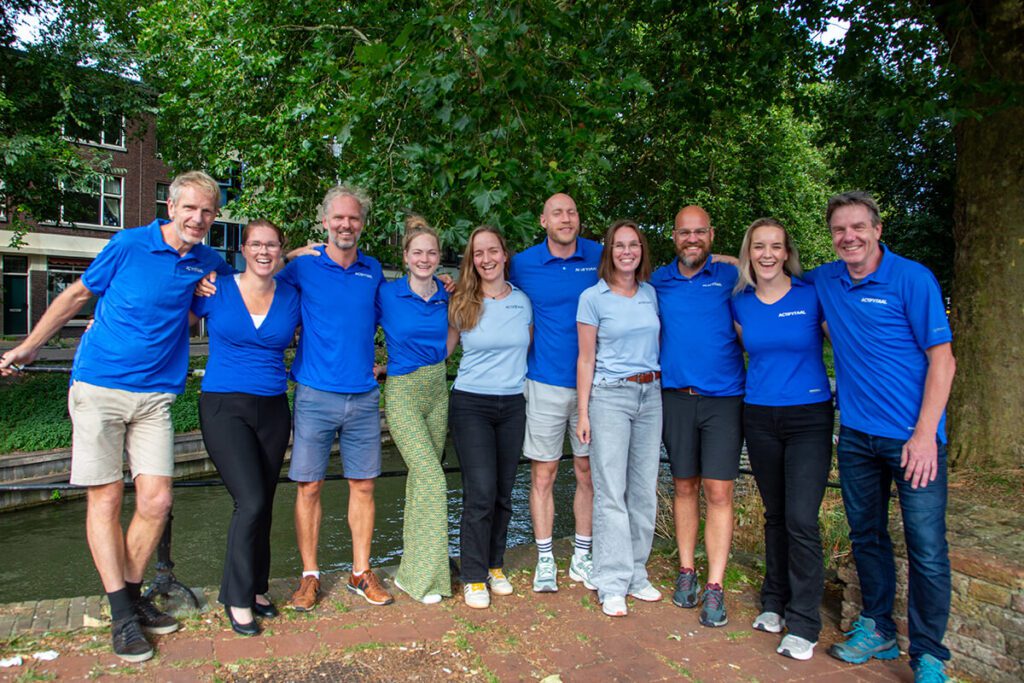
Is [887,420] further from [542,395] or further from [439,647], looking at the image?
[439,647]

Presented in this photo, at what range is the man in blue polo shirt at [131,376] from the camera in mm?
3424

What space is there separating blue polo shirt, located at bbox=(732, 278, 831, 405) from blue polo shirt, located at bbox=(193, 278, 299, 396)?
2.27 metres

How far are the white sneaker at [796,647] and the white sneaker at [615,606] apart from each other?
0.76 metres

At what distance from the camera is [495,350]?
13.7ft

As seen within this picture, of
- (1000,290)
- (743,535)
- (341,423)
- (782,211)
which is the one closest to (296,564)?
(743,535)

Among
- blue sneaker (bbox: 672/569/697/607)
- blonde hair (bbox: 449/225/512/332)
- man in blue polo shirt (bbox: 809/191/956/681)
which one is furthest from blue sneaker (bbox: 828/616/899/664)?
blonde hair (bbox: 449/225/512/332)

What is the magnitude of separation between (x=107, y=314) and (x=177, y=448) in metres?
10.8

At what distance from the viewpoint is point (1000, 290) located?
18.4ft

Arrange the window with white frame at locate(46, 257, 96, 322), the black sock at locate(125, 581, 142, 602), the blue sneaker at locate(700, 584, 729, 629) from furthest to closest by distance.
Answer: the window with white frame at locate(46, 257, 96, 322), the blue sneaker at locate(700, 584, 729, 629), the black sock at locate(125, 581, 142, 602)

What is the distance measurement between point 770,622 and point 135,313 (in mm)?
3326

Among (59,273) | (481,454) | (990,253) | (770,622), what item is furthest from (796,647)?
(59,273)

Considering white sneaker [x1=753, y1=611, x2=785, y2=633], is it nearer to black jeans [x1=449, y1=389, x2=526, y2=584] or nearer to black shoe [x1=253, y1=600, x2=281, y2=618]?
black jeans [x1=449, y1=389, x2=526, y2=584]

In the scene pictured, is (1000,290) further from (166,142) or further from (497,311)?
(166,142)

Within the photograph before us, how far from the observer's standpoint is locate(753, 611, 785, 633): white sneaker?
396 cm
